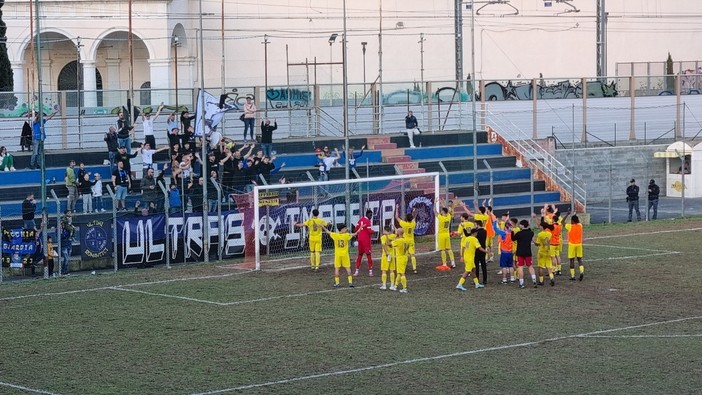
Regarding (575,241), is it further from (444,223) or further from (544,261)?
(444,223)

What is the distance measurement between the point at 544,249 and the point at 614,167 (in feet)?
77.2

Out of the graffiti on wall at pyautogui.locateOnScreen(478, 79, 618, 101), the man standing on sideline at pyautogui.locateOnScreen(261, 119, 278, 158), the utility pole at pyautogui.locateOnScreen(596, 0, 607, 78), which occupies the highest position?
the utility pole at pyautogui.locateOnScreen(596, 0, 607, 78)

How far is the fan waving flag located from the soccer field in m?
4.83

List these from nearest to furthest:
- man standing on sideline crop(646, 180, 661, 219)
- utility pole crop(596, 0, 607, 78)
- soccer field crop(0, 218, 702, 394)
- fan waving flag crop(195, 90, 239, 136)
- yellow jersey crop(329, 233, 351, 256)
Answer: soccer field crop(0, 218, 702, 394) < yellow jersey crop(329, 233, 351, 256) < fan waving flag crop(195, 90, 239, 136) < man standing on sideline crop(646, 180, 661, 219) < utility pole crop(596, 0, 607, 78)

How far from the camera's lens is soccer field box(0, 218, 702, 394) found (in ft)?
54.2

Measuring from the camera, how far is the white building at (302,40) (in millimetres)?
51562

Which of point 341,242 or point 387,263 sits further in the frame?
point 341,242

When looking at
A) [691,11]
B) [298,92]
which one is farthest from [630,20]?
[298,92]

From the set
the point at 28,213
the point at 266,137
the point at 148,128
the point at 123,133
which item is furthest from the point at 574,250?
the point at 148,128

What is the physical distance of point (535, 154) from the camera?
44156 millimetres

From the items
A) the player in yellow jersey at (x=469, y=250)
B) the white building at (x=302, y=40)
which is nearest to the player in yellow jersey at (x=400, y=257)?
the player in yellow jersey at (x=469, y=250)

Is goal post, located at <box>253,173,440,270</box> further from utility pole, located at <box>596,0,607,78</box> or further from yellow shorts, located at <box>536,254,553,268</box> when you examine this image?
utility pole, located at <box>596,0,607,78</box>

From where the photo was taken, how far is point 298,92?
43.9 metres

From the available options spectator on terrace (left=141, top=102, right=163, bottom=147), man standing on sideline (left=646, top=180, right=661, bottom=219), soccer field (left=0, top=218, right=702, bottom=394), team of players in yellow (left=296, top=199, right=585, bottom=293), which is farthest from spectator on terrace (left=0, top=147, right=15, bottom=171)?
man standing on sideline (left=646, top=180, right=661, bottom=219)
